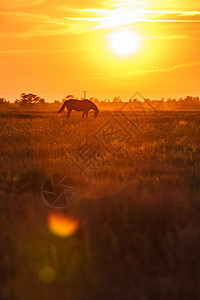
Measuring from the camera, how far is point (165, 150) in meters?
11.9

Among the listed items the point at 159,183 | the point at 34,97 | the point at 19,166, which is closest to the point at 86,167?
the point at 19,166

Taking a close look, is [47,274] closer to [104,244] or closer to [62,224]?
[104,244]

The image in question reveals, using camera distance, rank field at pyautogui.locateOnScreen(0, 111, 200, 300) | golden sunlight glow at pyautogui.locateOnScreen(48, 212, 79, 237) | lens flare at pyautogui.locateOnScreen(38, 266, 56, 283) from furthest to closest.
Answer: golden sunlight glow at pyautogui.locateOnScreen(48, 212, 79, 237) → lens flare at pyautogui.locateOnScreen(38, 266, 56, 283) → field at pyautogui.locateOnScreen(0, 111, 200, 300)

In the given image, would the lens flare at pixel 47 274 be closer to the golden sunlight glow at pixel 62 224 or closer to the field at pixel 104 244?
the field at pixel 104 244

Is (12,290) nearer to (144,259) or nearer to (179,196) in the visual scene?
(144,259)

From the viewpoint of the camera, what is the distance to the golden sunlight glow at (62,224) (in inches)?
210

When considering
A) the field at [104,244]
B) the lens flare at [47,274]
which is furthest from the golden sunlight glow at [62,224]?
the lens flare at [47,274]

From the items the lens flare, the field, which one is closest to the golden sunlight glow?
the field

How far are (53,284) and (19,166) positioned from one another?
15.2 ft

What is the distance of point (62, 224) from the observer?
219 inches

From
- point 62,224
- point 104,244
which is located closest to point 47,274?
point 104,244

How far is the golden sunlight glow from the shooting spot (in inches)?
210

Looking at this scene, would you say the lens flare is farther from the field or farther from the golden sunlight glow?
the golden sunlight glow

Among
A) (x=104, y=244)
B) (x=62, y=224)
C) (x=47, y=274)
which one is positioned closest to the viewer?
(x=47, y=274)
